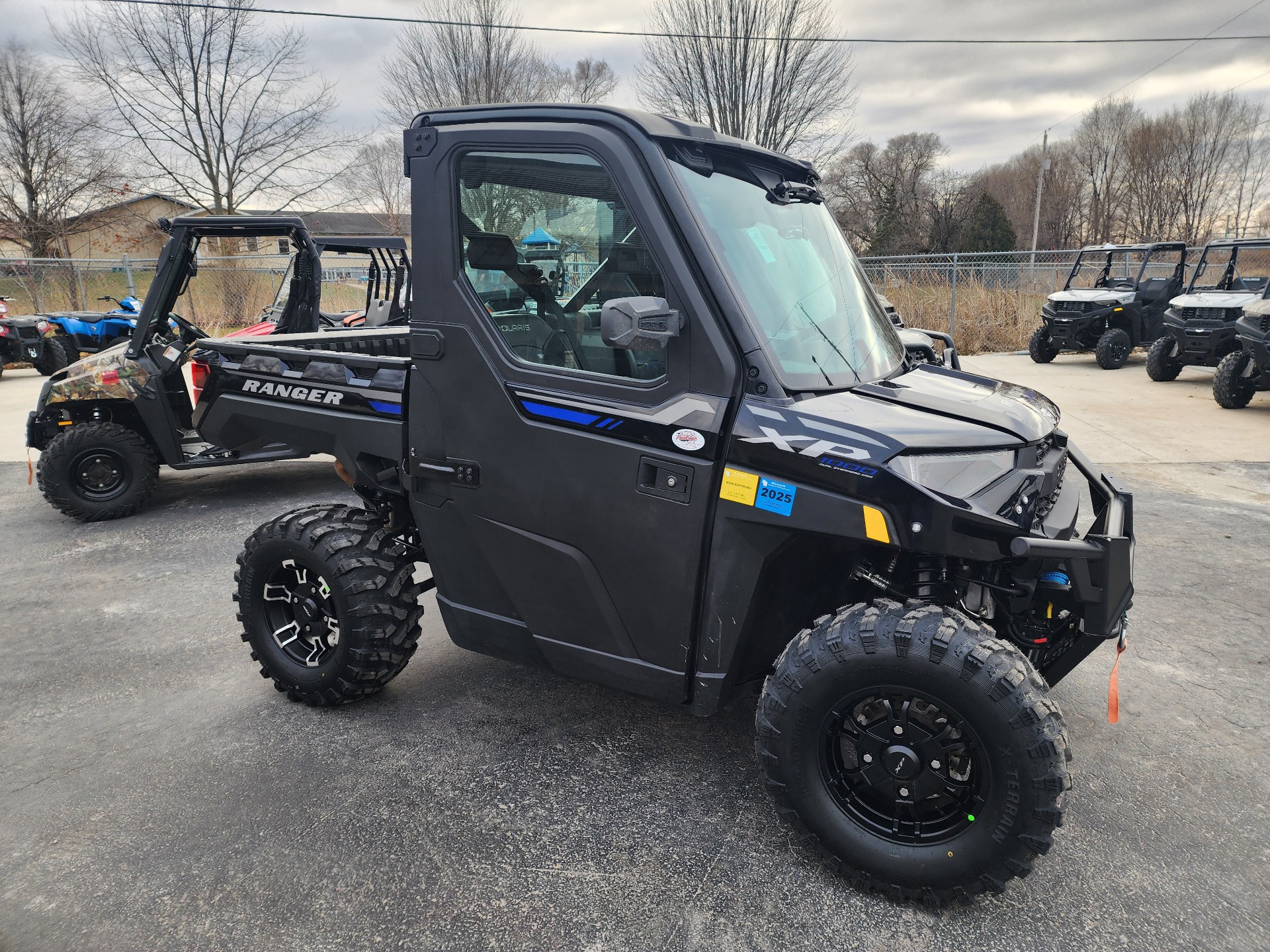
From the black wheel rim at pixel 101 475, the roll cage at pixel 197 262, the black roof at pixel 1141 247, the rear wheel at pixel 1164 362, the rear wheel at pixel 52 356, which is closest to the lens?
the roll cage at pixel 197 262

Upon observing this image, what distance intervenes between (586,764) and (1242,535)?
5.04 m

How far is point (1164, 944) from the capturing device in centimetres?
214

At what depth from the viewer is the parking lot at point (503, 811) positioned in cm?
223

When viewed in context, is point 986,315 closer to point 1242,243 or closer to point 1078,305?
point 1078,305

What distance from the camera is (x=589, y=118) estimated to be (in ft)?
8.04

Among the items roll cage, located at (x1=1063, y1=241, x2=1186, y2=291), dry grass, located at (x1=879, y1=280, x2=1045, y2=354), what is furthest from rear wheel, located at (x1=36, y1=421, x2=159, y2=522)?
dry grass, located at (x1=879, y1=280, x2=1045, y2=354)

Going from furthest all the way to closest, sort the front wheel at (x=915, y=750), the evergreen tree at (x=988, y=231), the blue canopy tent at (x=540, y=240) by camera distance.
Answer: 1. the evergreen tree at (x=988, y=231)
2. the blue canopy tent at (x=540, y=240)
3. the front wheel at (x=915, y=750)

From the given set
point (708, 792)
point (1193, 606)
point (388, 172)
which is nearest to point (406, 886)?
point (708, 792)

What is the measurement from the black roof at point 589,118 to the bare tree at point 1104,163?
1781 inches

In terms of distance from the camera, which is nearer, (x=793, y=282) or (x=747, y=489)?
(x=747, y=489)

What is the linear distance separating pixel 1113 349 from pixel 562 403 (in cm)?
1425

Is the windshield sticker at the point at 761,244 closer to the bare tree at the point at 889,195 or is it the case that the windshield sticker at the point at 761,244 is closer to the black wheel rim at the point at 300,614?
the black wheel rim at the point at 300,614

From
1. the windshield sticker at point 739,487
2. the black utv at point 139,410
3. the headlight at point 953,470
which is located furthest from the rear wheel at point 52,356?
the headlight at point 953,470

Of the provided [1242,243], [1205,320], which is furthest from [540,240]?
[1242,243]
